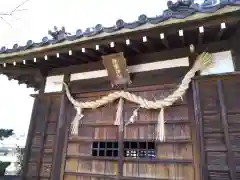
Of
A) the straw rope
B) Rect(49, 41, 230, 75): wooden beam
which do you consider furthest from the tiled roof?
A: the straw rope

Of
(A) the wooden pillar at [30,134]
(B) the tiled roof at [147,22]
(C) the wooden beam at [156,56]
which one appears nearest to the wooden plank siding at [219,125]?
(C) the wooden beam at [156,56]

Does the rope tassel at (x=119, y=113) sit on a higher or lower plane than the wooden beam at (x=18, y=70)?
lower

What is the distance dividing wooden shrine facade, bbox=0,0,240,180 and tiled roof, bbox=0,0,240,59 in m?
0.02

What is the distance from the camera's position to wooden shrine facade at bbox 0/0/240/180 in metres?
3.20

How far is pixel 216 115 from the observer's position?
3.34 metres

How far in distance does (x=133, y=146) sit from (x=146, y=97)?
97 centimetres

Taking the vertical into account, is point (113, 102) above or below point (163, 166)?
above

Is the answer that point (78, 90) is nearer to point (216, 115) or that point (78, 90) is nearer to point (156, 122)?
point (156, 122)

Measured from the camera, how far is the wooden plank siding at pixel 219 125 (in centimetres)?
306

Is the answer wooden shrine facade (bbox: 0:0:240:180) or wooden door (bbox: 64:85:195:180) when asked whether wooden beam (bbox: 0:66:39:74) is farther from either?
wooden door (bbox: 64:85:195:180)

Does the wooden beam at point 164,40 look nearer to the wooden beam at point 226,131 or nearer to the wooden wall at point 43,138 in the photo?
the wooden beam at point 226,131

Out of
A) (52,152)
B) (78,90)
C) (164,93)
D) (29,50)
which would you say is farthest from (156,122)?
(29,50)

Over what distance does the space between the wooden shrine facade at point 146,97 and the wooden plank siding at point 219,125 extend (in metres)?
0.01

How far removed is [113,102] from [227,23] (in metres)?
2.46
